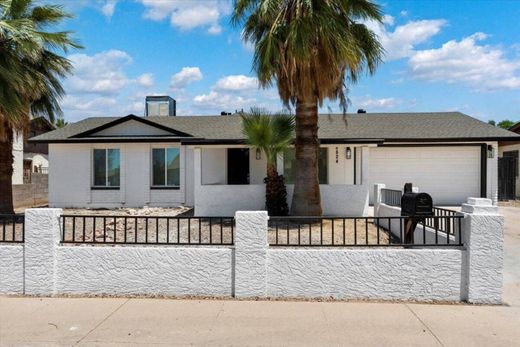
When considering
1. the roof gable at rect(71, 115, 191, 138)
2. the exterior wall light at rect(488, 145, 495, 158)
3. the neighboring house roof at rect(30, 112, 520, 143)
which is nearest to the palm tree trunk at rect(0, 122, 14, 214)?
the neighboring house roof at rect(30, 112, 520, 143)

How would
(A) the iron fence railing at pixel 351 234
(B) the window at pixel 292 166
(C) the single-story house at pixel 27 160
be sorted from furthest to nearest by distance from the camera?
(C) the single-story house at pixel 27 160
(B) the window at pixel 292 166
(A) the iron fence railing at pixel 351 234

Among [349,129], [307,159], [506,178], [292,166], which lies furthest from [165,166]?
[506,178]

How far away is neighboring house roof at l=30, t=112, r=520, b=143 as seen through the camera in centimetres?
1627

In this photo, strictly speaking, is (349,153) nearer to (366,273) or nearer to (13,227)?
(366,273)

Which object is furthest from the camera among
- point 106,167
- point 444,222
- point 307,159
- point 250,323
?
point 106,167

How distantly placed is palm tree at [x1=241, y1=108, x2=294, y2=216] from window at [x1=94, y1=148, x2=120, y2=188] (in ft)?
24.8

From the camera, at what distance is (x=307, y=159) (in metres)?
11.1

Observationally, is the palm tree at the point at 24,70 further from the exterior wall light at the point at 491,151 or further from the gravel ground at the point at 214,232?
Result: the exterior wall light at the point at 491,151

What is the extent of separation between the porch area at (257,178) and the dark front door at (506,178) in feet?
26.8

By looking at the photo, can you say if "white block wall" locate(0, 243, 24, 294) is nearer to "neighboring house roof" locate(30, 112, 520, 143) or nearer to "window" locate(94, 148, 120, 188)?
"neighboring house roof" locate(30, 112, 520, 143)

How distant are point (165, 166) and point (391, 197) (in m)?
9.44

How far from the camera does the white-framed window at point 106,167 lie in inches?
669

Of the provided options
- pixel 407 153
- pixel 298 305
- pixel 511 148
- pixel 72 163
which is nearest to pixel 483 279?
pixel 298 305

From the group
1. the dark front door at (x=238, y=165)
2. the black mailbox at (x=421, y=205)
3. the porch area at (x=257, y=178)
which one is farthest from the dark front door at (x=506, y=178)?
the black mailbox at (x=421, y=205)
